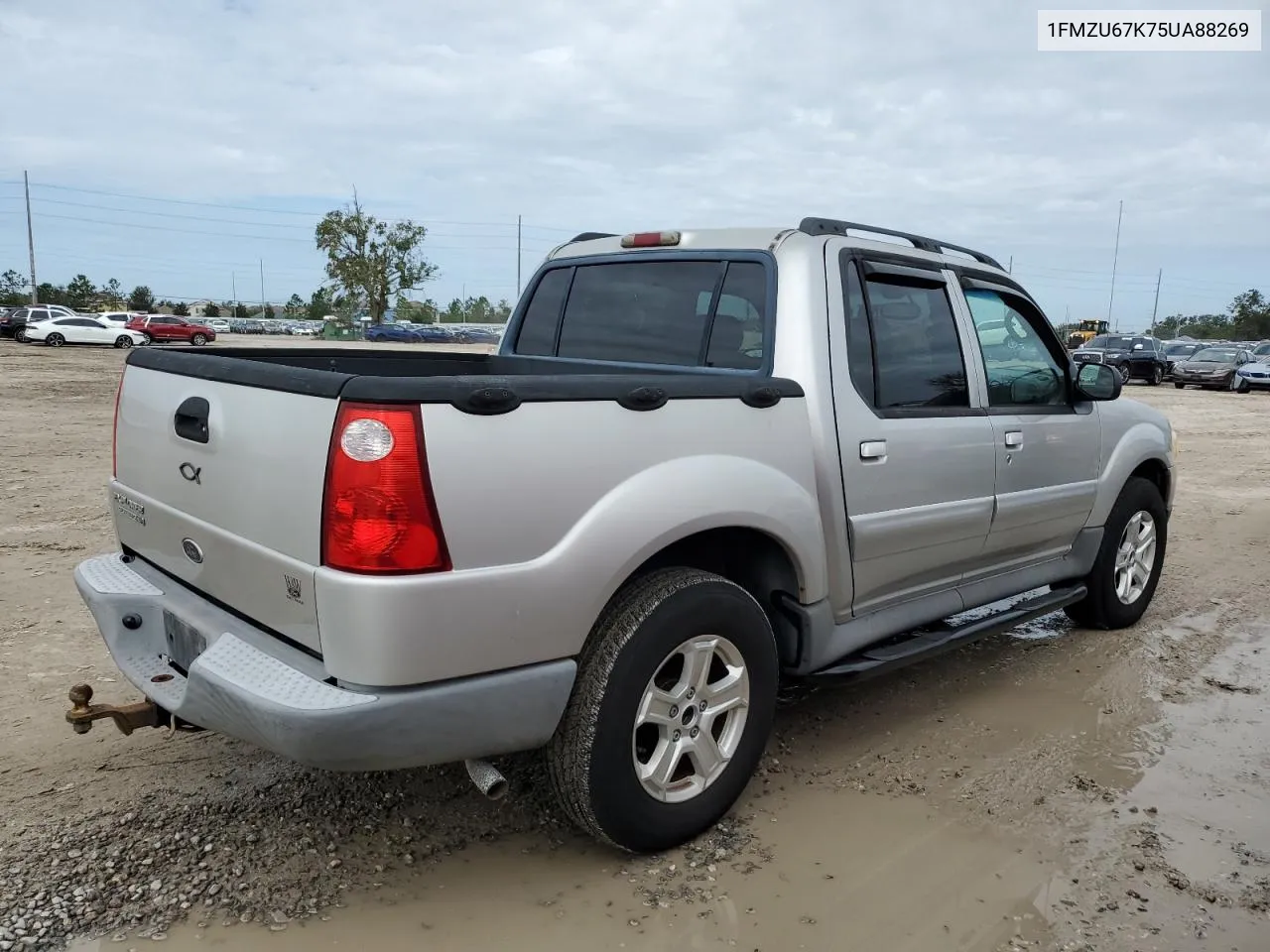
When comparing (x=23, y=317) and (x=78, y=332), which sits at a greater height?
(x=23, y=317)

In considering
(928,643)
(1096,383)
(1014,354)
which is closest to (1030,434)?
(1014,354)

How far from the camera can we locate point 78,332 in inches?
1403

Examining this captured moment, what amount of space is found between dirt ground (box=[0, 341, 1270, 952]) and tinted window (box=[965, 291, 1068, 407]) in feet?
4.50

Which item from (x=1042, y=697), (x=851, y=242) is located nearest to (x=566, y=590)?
(x=851, y=242)

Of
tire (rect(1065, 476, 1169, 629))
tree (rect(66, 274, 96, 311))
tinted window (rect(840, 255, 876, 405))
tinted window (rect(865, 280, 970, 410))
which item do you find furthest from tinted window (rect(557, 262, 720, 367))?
tree (rect(66, 274, 96, 311))

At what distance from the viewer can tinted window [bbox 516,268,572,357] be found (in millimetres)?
4320

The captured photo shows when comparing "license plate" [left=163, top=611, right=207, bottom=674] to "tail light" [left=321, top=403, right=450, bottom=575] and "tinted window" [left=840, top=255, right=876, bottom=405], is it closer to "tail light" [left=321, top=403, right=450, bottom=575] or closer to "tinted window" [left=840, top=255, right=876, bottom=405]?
"tail light" [left=321, top=403, right=450, bottom=575]

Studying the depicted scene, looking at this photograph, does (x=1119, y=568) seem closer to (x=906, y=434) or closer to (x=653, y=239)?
(x=906, y=434)

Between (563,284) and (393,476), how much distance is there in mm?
2252

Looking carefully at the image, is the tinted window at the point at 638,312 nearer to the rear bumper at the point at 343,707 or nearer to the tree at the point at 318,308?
the rear bumper at the point at 343,707

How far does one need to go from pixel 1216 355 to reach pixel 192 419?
34.1 metres

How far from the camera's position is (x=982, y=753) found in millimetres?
3773

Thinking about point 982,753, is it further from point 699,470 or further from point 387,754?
point 387,754

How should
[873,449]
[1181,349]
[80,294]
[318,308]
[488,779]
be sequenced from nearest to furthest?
[488,779] → [873,449] → [1181,349] → [80,294] → [318,308]
